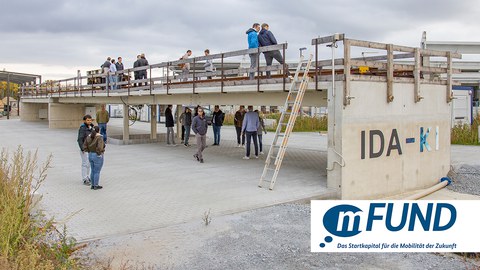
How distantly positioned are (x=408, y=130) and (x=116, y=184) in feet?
24.1

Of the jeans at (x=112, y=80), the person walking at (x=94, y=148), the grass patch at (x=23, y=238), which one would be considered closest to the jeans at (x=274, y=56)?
the person walking at (x=94, y=148)

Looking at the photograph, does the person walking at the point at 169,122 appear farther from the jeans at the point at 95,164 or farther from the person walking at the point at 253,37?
the jeans at the point at 95,164

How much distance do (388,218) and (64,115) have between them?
2855 cm

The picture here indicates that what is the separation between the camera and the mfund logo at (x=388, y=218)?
558 cm

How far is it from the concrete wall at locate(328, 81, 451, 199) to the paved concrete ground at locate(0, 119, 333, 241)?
2.95ft

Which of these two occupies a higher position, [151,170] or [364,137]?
[364,137]

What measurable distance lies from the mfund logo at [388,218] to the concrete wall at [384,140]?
3915mm

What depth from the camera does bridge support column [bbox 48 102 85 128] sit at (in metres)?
29.9

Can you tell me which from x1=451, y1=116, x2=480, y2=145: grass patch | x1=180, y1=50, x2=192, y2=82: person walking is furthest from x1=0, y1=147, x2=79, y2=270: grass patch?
x1=451, y1=116, x2=480, y2=145: grass patch

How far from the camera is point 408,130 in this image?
1132cm

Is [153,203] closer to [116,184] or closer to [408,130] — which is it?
[116,184]

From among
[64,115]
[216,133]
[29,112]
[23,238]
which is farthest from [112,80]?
[29,112]

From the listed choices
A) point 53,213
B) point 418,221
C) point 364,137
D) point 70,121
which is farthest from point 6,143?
point 418,221

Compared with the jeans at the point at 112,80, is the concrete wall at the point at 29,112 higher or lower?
lower
